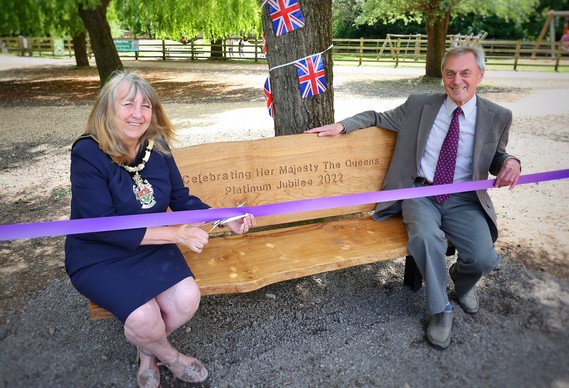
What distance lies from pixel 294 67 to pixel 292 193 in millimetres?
962

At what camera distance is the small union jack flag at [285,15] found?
3.37 metres

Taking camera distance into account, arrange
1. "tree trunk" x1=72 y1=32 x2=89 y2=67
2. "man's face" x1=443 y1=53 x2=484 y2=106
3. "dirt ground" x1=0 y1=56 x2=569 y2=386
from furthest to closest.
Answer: "tree trunk" x1=72 y1=32 x2=89 y2=67
"dirt ground" x1=0 y1=56 x2=569 y2=386
"man's face" x1=443 y1=53 x2=484 y2=106

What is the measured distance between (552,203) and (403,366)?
3335mm

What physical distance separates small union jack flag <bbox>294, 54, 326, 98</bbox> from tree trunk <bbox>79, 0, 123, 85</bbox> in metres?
10.9

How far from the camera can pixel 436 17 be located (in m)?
16.5

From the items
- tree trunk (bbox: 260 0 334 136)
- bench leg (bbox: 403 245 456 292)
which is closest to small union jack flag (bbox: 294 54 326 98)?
tree trunk (bbox: 260 0 334 136)

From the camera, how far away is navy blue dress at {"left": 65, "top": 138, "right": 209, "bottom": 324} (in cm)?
230

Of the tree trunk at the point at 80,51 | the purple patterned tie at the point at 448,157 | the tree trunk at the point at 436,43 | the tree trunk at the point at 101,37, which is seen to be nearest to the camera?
the purple patterned tie at the point at 448,157

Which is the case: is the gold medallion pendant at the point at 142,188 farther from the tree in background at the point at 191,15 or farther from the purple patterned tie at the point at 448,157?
the tree in background at the point at 191,15

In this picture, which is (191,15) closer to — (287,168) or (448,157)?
(287,168)

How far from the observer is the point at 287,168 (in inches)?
126

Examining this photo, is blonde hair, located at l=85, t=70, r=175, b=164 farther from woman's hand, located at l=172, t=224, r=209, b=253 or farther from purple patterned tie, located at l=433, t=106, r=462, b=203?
purple patterned tie, located at l=433, t=106, r=462, b=203

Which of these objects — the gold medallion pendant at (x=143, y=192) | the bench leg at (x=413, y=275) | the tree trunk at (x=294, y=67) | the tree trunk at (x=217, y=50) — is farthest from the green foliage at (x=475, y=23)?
the gold medallion pendant at (x=143, y=192)

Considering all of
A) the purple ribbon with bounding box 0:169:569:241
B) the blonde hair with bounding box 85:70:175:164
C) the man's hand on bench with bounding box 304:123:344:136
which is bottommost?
the purple ribbon with bounding box 0:169:569:241
